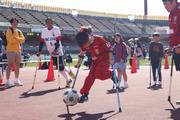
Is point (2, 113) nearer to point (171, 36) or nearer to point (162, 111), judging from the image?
point (162, 111)

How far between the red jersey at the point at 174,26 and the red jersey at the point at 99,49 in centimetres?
128

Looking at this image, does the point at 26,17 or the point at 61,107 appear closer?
the point at 61,107

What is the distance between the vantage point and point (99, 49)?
832 cm

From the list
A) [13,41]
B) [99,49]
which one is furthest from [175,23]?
[13,41]

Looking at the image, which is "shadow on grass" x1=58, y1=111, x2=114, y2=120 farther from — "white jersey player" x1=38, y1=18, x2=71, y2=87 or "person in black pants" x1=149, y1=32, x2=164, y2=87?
"person in black pants" x1=149, y1=32, x2=164, y2=87

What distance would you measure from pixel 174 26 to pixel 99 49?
154cm

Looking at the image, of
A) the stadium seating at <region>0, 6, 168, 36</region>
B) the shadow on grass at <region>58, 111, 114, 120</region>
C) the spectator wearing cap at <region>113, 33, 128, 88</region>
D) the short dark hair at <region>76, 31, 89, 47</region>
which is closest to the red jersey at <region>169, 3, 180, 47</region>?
the short dark hair at <region>76, 31, 89, 47</region>

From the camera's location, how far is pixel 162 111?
7.38 m

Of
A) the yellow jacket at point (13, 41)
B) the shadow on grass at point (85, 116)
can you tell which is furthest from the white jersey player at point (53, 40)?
the shadow on grass at point (85, 116)

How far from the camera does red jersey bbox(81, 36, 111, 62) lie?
27.0ft

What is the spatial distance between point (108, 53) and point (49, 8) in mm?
63404

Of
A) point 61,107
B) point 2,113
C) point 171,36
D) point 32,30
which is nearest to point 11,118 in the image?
point 2,113

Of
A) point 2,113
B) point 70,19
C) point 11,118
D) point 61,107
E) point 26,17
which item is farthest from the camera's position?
point 70,19

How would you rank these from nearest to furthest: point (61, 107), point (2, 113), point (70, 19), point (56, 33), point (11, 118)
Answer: point (11, 118), point (2, 113), point (61, 107), point (56, 33), point (70, 19)
